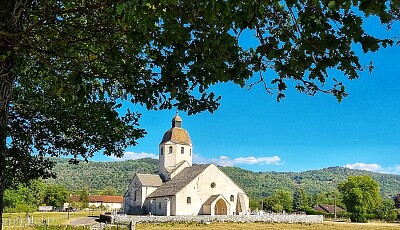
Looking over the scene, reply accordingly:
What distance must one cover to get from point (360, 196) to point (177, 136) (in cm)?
2835

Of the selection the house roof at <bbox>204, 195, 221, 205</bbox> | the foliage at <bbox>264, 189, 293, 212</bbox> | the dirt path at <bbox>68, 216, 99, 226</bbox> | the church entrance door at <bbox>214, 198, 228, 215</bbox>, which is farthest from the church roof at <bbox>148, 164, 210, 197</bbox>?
the foliage at <bbox>264, 189, 293, 212</bbox>

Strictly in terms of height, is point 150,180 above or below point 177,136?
below

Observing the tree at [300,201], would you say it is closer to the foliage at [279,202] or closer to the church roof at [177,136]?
the foliage at [279,202]

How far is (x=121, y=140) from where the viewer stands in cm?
898

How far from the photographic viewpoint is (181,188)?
178 feet

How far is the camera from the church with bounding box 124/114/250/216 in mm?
54812

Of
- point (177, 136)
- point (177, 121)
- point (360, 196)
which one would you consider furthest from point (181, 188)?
point (360, 196)

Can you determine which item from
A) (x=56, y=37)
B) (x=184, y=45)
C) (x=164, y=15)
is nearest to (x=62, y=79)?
(x=56, y=37)

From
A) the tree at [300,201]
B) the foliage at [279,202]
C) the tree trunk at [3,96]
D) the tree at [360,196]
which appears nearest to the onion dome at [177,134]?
the tree at [360,196]

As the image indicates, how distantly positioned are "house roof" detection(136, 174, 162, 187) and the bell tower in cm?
117

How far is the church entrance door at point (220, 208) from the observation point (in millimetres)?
56469

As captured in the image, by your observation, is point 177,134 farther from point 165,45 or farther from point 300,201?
point 165,45

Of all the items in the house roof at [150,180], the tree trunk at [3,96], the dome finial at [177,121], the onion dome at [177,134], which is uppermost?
the dome finial at [177,121]

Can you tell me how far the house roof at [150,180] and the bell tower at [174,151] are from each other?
117cm
